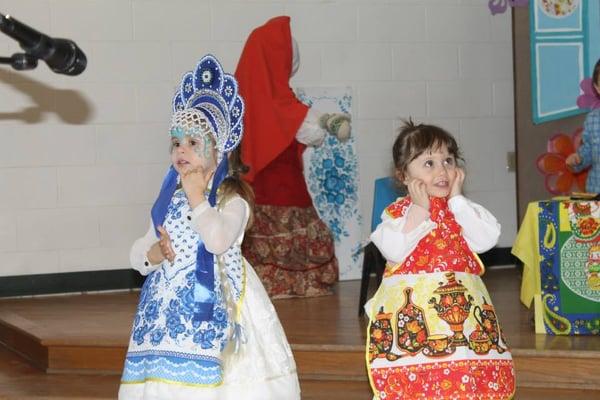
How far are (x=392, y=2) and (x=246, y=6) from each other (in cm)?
89

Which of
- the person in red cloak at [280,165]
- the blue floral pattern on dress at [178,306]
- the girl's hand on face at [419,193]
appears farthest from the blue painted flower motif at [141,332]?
the person in red cloak at [280,165]

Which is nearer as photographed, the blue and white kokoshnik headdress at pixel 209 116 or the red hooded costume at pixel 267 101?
the blue and white kokoshnik headdress at pixel 209 116

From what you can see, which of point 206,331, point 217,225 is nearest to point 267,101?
point 217,225

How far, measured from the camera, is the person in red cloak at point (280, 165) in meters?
5.74

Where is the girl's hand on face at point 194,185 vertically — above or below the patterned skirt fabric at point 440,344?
above

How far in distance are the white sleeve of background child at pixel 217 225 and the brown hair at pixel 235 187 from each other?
2.4 inches

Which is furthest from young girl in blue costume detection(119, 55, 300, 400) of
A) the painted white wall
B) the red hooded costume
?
the painted white wall

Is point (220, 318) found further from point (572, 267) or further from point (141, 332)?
point (572, 267)

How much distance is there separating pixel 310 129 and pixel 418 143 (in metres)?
2.39

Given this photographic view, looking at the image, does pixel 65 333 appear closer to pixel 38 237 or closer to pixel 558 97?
pixel 38 237

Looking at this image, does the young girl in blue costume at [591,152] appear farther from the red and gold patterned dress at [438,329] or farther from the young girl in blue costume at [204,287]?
the young girl in blue costume at [204,287]

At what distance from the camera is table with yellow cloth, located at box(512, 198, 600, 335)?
179 inches

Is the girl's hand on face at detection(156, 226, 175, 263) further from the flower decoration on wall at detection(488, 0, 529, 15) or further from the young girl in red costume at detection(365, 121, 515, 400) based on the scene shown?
the flower decoration on wall at detection(488, 0, 529, 15)

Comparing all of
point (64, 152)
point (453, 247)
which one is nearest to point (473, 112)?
point (64, 152)
